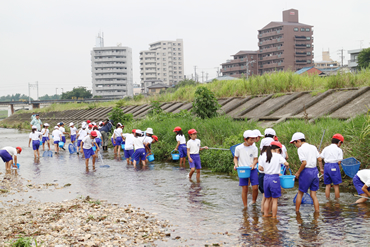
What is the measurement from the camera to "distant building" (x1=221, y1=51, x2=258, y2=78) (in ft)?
292

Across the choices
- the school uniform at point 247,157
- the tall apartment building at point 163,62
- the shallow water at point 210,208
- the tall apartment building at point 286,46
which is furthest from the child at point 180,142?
the tall apartment building at point 163,62

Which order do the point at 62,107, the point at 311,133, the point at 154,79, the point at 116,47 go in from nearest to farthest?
the point at 311,133 → the point at 62,107 → the point at 116,47 → the point at 154,79

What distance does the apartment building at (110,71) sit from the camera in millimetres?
128500

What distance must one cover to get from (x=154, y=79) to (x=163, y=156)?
12347 centimetres

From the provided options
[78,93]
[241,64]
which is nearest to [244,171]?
[241,64]

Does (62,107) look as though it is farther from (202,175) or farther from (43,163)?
(202,175)

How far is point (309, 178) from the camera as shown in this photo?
7.33 metres

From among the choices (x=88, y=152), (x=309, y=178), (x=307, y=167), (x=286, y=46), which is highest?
(x=286, y=46)

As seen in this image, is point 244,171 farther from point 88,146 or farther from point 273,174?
point 88,146

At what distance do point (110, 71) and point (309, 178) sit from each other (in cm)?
12617

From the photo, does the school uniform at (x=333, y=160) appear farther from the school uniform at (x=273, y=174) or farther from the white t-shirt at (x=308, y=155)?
the school uniform at (x=273, y=174)

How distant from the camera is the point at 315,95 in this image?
17125mm

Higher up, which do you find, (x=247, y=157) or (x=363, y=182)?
(x=247, y=157)

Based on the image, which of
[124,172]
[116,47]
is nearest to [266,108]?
[124,172]
